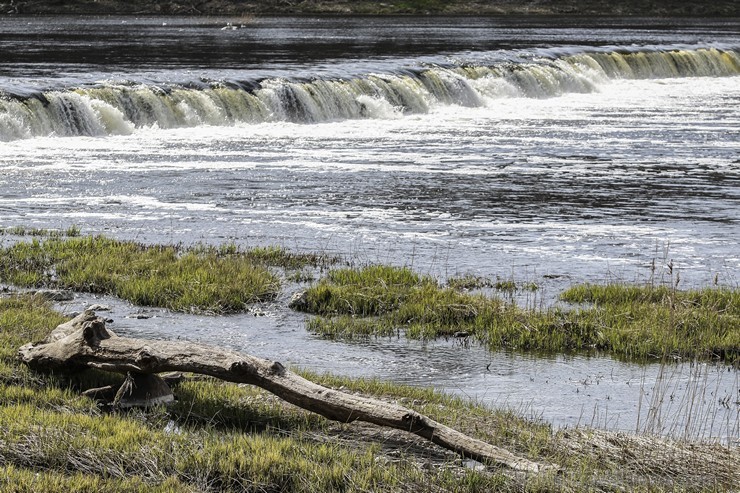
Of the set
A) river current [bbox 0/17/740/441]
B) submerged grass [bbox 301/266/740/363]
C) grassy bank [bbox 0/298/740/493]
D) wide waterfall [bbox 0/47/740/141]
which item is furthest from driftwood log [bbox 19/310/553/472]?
wide waterfall [bbox 0/47/740/141]

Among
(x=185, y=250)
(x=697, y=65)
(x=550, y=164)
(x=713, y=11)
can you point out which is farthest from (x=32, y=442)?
(x=713, y=11)

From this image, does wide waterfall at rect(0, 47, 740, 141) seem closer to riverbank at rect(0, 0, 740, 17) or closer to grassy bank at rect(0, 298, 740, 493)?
grassy bank at rect(0, 298, 740, 493)

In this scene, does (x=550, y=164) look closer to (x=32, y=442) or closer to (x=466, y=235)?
(x=466, y=235)

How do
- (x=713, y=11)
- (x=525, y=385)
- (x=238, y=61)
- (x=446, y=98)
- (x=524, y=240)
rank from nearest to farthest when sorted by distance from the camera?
(x=525, y=385)
(x=524, y=240)
(x=446, y=98)
(x=238, y=61)
(x=713, y=11)

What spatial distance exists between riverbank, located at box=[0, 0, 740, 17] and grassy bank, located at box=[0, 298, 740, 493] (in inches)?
4957

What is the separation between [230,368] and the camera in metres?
10.6

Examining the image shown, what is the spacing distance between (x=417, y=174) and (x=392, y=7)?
11170 centimetres

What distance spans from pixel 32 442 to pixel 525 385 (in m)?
5.77

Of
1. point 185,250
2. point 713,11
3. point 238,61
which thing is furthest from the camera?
point 713,11

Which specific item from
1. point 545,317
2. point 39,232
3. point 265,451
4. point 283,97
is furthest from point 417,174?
point 265,451

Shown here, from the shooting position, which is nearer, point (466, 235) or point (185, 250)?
point (185, 250)

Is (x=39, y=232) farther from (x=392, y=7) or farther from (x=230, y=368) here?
(x=392, y=7)

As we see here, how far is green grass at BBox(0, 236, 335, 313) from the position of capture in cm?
1652

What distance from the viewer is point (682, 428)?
1159cm
